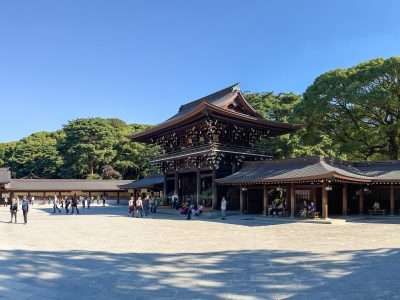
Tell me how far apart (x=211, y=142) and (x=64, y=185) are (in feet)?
114

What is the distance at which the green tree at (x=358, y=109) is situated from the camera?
32500mm

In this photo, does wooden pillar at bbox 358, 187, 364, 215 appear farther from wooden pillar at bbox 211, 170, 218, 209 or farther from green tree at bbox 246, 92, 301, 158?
wooden pillar at bbox 211, 170, 218, 209

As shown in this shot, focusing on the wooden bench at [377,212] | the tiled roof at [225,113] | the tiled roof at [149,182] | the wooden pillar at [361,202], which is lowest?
the wooden bench at [377,212]

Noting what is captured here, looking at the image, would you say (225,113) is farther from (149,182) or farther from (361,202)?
(149,182)

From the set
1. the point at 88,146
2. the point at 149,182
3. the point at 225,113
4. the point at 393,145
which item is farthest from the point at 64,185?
the point at 393,145

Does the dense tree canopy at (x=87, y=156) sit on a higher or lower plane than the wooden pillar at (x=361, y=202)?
higher

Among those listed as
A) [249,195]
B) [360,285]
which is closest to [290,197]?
[249,195]

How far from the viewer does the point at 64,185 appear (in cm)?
6228

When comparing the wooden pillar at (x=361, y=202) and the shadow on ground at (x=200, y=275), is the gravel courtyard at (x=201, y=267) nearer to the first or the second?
the shadow on ground at (x=200, y=275)

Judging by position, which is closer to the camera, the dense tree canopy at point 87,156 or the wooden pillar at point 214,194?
the wooden pillar at point 214,194

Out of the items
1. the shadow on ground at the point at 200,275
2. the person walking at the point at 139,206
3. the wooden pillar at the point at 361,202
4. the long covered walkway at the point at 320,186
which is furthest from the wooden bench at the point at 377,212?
the shadow on ground at the point at 200,275

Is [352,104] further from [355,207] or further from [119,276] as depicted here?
[119,276]

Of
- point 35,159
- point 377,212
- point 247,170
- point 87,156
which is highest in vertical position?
point 87,156

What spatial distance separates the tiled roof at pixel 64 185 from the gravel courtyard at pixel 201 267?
151 feet
